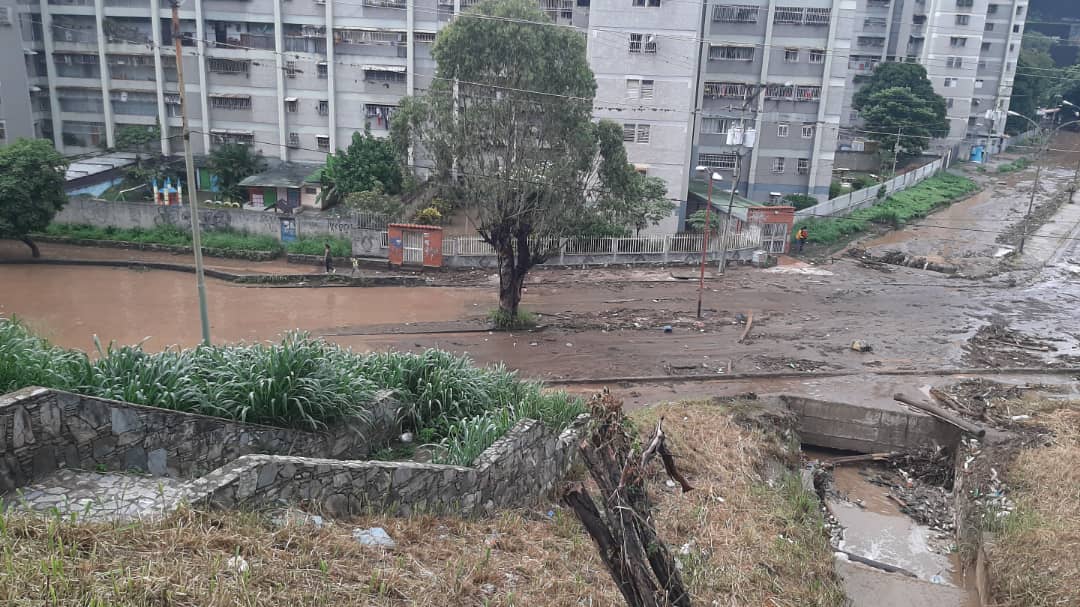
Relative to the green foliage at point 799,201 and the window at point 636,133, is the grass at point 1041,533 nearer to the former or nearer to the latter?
the window at point 636,133

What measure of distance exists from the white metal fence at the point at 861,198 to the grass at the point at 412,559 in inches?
969

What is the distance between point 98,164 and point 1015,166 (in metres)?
55.8

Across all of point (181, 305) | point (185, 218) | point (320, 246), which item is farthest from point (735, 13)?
point (181, 305)

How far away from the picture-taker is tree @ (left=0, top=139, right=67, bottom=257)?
2364 centimetres

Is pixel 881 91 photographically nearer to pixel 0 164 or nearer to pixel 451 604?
pixel 0 164

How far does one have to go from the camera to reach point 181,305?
20.7 m

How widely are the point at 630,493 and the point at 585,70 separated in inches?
564

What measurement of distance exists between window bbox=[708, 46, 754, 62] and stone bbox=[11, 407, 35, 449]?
3430 cm

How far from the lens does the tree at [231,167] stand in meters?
33.8

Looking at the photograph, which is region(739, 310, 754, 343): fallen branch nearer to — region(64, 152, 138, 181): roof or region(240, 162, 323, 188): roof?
region(240, 162, 323, 188): roof

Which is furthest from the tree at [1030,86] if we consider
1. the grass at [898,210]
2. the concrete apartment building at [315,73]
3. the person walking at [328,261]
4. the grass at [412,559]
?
the grass at [412,559]

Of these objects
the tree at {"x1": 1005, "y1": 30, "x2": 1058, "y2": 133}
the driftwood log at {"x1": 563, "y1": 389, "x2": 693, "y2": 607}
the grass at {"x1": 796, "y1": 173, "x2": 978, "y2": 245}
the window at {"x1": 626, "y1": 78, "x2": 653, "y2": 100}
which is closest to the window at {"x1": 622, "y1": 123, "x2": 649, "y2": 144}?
the window at {"x1": 626, "y1": 78, "x2": 653, "y2": 100}

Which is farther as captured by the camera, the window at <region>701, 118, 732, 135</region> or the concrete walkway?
the window at <region>701, 118, 732, 135</region>

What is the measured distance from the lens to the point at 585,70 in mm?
17516
